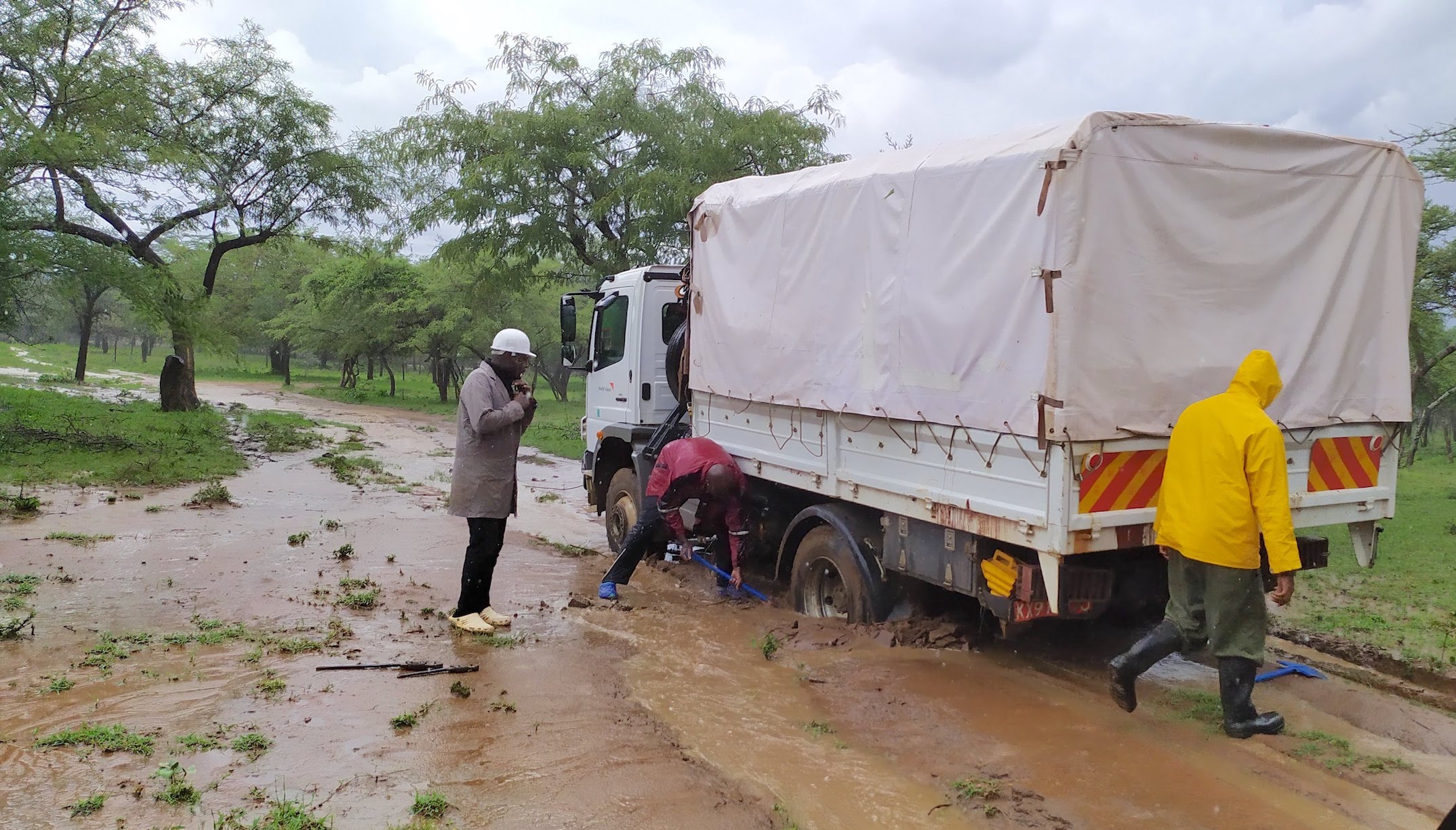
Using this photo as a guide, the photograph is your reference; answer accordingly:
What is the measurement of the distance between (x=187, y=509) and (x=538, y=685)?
7.30 m

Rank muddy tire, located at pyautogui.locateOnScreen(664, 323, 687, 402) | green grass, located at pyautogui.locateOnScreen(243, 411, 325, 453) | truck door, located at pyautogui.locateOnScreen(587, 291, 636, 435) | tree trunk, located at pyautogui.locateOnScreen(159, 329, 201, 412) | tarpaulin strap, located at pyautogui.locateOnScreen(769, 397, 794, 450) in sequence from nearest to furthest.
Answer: tarpaulin strap, located at pyautogui.locateOnScreen(769, 397, 794, 450) → muddy tire, located at pyautogui.locateOnScreen(664, 323, 687, 402) → truck door, located at pyautogui.locateOnScreen(587, 291, 636, 435) → green grass, located at pyautogui.locateOnScreen(243, 411, 325, 453) → tree trunk, located at pyautogui.locateOnScreen(159, 329, 201, 412)

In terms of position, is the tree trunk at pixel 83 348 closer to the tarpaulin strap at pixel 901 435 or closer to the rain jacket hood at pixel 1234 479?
the tarpaulin strap at pixel 901 435

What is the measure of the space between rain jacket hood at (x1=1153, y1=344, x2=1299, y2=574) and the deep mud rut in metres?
0.89

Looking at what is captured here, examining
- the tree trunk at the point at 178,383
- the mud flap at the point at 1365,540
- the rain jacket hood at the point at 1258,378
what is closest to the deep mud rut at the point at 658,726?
the mud flap at the point at 1365,540

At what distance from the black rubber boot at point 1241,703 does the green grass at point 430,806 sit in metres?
3.30

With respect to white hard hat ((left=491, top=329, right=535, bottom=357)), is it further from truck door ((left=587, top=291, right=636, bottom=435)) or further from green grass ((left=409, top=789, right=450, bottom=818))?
green grass ((left=409, top=789, right=450, bottom=818))

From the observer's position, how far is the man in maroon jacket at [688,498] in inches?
266

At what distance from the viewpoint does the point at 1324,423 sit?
5.06m

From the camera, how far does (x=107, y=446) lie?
1520cm

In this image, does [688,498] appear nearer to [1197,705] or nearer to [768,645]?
[768,645]

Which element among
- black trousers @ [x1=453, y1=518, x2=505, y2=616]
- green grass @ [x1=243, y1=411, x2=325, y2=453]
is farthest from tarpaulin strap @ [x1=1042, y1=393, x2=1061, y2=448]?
green grass @ [x1=243, y1=411, x2=325, y2=453]

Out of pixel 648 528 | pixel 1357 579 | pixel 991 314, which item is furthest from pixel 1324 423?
pixel 648 528

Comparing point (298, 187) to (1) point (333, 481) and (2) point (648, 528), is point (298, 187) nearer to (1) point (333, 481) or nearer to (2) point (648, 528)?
(1) point (333, 481)

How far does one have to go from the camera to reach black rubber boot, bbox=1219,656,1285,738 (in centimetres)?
436
